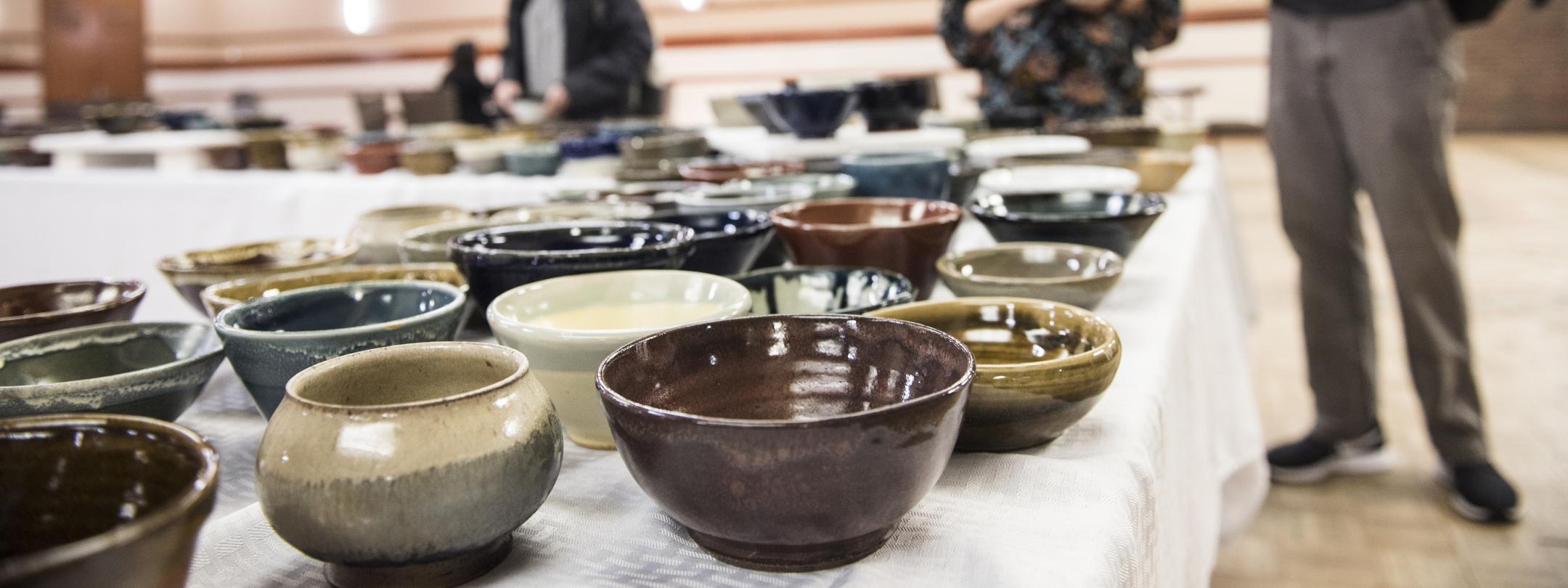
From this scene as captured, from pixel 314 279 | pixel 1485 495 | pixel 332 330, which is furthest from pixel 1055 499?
pixel 1485 495

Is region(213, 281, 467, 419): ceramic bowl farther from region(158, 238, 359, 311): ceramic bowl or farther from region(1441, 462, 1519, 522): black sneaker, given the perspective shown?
region(1441, 462, 1519, 522): black sneaker

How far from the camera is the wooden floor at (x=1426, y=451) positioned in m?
1.56

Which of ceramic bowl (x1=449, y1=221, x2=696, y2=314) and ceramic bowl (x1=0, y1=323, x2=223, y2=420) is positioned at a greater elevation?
ceramic bowl (x1=449, y1=221, x2=696, y2=314)

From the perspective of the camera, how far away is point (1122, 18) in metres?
2.16

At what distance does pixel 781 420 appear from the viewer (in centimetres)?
42

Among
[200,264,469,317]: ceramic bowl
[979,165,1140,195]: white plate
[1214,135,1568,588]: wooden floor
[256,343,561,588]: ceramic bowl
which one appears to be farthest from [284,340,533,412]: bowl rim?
[1214,135,1568,588]: wooden floor

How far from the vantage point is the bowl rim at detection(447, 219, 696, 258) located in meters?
0.69

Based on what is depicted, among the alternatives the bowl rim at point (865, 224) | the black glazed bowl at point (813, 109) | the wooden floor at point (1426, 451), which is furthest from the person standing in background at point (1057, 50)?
the bowl rim at point (865, 224)

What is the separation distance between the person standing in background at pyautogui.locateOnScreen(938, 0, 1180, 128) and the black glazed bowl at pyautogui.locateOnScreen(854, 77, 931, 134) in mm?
406

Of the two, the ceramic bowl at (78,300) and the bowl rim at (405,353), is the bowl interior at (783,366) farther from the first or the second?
the ceramic bowl at (78,300)

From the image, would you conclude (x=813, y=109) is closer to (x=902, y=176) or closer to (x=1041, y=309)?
(x=902, y=176)

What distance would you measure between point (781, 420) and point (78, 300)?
0.65 meters

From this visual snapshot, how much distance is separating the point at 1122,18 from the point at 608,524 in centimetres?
198

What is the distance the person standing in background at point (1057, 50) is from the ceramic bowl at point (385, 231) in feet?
4.40
